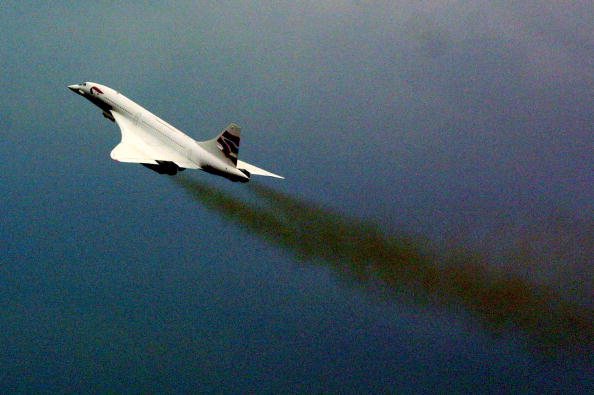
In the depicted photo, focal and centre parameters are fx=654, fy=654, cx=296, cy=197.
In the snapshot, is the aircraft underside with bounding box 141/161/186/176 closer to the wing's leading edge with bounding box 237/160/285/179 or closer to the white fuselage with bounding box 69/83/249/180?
the white fuselage with bounding box 69/83/249/180

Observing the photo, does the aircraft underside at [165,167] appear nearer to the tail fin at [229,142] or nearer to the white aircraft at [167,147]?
the white aircraft at [167,147]

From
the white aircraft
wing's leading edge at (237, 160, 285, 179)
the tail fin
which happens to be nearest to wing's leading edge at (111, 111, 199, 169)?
the white aircraft

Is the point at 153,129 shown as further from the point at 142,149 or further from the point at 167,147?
the point at 167,147

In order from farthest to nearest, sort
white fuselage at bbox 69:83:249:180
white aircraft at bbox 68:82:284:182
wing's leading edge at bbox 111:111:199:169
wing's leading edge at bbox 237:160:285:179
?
wing's leading edge at bbox 237:160:285:179 < wing's leading edge at bbox 111:111:199:169 < white fuselage at bbox 69:83:249:180 < white aircraft at bbox 68:82:284:182

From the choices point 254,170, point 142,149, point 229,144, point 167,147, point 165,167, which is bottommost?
point 165,167

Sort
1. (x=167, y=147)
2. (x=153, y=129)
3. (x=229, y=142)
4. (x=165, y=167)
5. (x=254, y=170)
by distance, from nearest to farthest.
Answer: (x=229, y=142) < (x=165, y=167) < (x=167, y=147) < (x=153, y=129) < (x=254, y=170)

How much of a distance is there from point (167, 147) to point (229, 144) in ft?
18.4

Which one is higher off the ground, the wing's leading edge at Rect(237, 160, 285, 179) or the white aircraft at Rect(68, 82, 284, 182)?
the wing's leading edge at Rect(237, 160, 285, 179)

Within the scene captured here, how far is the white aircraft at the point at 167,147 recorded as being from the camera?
141 feet

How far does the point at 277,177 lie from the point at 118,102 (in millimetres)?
13834

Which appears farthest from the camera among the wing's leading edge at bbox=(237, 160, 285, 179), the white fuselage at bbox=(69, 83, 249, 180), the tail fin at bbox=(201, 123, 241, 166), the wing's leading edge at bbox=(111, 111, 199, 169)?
the wing's leading edge at bbox=(237, 160, 285, 179)

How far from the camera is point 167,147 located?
45.7 m

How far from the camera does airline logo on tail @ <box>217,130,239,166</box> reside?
42.4 meters

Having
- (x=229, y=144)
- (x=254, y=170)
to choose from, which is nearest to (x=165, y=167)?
(x=229, y=144)
